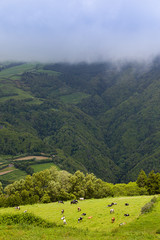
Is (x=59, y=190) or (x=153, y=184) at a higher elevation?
(x=153, y=184)

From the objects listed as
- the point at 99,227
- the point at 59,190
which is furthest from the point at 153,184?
the point at 99,227

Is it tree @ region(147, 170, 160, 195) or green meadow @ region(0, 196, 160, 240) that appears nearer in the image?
green meadow @ region(0, 196, 160, 240)

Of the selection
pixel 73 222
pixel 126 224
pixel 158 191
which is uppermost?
pixel 126 224

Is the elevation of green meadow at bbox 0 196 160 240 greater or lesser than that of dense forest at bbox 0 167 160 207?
greater

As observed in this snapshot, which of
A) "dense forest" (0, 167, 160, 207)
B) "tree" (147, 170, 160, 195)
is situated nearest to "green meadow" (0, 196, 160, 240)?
"dense forest" (0, 167, 160, 207)

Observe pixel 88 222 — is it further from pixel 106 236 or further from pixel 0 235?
pixel 0 235

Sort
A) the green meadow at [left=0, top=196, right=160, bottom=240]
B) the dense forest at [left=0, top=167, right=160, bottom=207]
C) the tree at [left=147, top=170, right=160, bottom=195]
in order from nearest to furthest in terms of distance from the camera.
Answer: the green meadow at [left=0, top=196, right=160, bottom=240]
the dense forest at [left=0, top=167, right=160, bottom=207]
the tree at [left=147, top=170, right=160, bottom=195]

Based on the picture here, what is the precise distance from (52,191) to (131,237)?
4693 centimetres

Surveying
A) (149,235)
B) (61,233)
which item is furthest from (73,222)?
(149,235)

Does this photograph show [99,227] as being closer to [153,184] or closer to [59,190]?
[59,190]

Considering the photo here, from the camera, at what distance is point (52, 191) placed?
71.9 meters

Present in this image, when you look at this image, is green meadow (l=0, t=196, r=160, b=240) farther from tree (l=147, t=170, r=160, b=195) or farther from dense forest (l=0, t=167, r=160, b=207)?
tree (l=147, t=170, r=160, b=195)

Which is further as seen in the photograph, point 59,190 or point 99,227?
point 59,190

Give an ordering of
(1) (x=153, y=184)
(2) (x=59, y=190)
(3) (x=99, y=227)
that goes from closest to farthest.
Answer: (3) (x=99, y=227) → (2) (x=59, y=190) → (1) (x=153, y=184)
